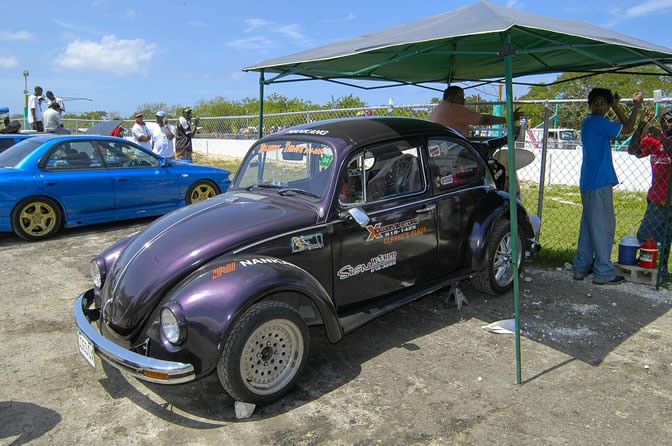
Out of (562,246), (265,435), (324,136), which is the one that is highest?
(324,136)

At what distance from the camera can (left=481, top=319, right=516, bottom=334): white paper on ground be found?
4.29m

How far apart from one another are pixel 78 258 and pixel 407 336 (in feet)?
15.3

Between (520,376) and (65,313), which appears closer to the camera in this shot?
(520,376)

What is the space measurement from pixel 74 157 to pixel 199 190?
7.15 feet

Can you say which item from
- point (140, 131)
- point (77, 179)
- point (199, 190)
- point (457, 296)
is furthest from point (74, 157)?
point (457, 296)

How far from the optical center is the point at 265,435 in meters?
2.93

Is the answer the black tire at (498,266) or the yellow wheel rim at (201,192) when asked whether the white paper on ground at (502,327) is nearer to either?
the black tire at (498,266)

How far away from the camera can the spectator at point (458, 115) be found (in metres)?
6.28

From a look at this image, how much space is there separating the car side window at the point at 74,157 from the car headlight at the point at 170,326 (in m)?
5.68

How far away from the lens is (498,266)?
16.4ft

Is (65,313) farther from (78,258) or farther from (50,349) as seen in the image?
(78,258)

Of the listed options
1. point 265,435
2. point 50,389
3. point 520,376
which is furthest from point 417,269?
point 50,389

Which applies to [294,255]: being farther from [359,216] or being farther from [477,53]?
[477,53]

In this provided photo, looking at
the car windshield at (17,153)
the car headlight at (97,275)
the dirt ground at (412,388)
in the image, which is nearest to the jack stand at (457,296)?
the dirt ground at (412,388)
